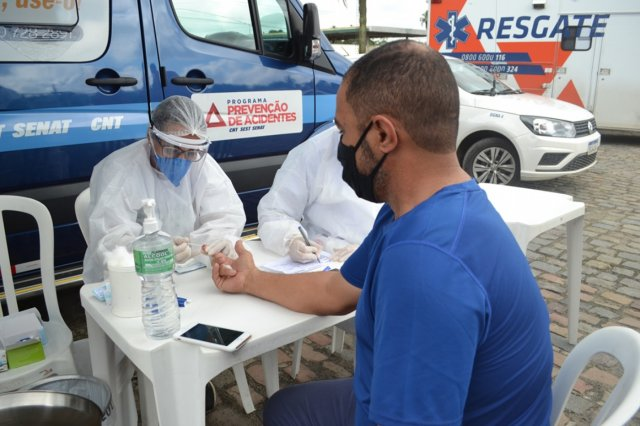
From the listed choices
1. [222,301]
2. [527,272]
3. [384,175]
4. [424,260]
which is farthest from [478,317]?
[222,301]

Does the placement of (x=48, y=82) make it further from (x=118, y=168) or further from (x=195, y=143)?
(x=195, y=143)

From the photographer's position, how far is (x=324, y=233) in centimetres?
239

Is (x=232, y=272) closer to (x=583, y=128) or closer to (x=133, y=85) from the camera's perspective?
(x=133, y=85)

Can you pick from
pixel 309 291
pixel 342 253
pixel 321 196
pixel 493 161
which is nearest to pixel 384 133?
pixel 309 291

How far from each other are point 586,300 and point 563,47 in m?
6.29

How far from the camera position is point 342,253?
2.03 m

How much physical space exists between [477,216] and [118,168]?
1.64m

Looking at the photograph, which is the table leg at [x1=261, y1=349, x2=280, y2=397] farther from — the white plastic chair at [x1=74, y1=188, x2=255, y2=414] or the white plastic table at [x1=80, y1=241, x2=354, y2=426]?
the white plastic table at [x1=80, y1=241, x2=354, y2=426]

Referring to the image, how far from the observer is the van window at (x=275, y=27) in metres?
3.52

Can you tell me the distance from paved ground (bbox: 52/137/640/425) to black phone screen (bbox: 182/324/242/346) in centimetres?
111

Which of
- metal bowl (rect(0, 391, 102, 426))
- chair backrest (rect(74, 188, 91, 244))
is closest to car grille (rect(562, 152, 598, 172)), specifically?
chair backrest (rect(74, 188, 91, 244))

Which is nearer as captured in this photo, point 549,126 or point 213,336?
point 213,336

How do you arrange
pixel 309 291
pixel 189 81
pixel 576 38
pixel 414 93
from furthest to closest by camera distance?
pixel 576 38, pixel 189 81, pixel 309 291, pixel 414 93

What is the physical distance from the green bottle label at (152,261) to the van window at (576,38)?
8687 mm
